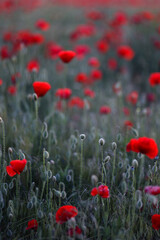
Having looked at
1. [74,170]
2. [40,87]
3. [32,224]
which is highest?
[40,87]

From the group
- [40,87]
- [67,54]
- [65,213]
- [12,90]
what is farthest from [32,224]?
[12,90]

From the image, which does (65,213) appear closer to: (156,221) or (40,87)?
(156,221)

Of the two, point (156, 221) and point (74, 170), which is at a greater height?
point (156, 221)

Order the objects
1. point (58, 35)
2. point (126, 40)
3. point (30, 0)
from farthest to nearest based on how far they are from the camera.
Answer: point (30, 0) < point (58, 35) < point (126, 40)

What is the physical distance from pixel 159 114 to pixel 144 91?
1.96 metres

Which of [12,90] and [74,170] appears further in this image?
[12,90]

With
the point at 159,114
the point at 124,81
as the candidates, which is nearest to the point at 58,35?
the point at 124,81

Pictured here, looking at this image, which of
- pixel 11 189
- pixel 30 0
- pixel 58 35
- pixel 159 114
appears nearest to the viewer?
pixel 11 189

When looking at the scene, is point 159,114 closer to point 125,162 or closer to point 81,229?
point 125,162

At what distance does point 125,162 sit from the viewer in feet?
5.90

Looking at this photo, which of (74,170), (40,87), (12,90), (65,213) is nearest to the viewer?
(65,213)

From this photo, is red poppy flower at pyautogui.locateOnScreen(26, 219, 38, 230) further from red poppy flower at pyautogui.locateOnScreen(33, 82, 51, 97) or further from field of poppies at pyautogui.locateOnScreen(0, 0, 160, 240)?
red poppy flower at pyautogui.locateOnScreen(33, 82, 51, 97)

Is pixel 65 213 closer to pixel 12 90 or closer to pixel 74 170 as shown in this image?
pixel 74 170

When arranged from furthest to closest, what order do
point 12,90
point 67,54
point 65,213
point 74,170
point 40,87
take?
point 12,90
point 67,54
point 74,170
point 40,87
point 65,213
